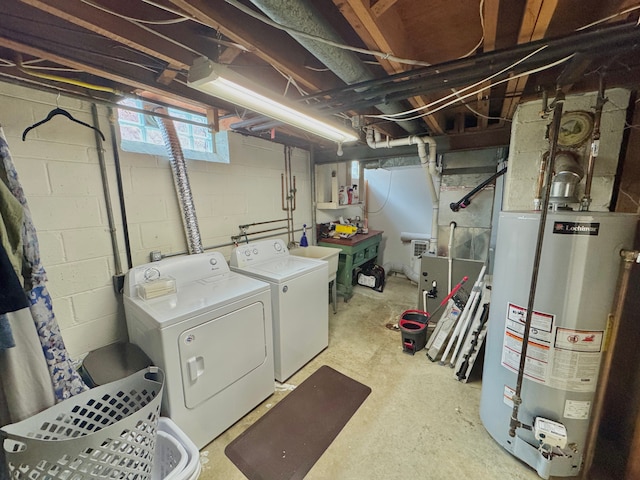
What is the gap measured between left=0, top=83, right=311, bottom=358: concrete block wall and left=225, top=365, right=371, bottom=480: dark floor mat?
1240mm

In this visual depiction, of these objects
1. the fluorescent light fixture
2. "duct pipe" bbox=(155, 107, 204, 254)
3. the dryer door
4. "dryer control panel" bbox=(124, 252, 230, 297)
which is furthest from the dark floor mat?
the fluorescent light fixture

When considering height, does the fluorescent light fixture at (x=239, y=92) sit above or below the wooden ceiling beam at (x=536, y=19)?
below

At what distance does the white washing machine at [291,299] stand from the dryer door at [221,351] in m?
0.21

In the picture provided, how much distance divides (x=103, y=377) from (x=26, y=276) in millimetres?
801

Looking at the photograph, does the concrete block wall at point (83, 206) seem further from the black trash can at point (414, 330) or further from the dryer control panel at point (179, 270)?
the black trash can at point (414, 330)

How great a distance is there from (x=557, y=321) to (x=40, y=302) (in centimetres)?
239

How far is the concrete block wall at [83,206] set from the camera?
150cm

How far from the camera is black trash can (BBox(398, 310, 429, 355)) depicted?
8.26 feet

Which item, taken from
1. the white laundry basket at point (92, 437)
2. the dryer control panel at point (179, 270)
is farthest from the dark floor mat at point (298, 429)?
the dryer control panel at point (179, 270)

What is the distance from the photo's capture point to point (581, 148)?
1713mm

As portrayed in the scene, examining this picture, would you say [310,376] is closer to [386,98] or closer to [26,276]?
[26,276]

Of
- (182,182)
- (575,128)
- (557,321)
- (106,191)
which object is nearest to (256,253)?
(182,182)

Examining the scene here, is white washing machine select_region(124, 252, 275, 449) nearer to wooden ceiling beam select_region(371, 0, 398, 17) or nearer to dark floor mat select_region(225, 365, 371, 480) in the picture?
dark floor mat select_region(225, 365, 371, 480)

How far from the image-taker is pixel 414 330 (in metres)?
2.57
